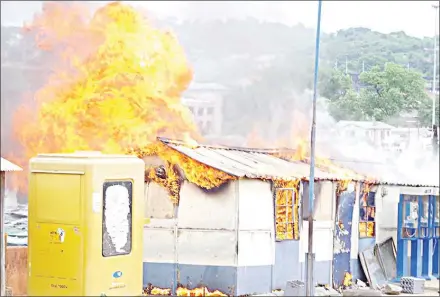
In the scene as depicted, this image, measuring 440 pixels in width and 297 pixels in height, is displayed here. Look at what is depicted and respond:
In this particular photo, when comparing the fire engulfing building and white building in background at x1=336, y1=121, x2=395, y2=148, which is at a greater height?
white building in background at x1=336, y1=121, x2=395, y2=148

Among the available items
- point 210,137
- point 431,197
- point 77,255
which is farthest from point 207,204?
point 431,197

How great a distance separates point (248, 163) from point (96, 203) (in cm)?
421

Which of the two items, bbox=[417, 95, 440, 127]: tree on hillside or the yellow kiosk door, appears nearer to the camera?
the yellow kiosk door

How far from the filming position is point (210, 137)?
15.2 meters

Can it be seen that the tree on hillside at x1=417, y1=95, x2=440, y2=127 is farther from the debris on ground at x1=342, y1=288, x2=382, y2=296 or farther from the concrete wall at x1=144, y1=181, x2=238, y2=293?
the concrete wall at x1=144, y1=181, x2=238, y2=293

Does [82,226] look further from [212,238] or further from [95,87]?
[95,87]

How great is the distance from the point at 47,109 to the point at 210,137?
2.98 metres

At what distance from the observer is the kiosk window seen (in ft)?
34.4

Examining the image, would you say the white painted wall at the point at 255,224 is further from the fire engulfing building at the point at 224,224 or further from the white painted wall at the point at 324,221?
the white painted wall at the point at 324,221

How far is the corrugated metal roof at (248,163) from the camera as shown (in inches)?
518

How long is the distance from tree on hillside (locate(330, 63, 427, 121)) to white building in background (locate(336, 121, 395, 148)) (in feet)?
0.42

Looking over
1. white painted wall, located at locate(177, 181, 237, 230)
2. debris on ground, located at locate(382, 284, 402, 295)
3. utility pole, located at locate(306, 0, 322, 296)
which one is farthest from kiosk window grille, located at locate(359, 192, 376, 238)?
white painted wall, located at locate(177, 181, 237, 230)

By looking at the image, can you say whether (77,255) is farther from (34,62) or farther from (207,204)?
(34,62)

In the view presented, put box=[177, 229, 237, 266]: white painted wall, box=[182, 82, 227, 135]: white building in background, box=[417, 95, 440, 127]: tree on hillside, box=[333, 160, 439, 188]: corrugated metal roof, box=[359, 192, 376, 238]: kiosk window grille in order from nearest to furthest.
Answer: box=[177, 229, 237, 266]: white painted wall → box=[182, 82, 227, 135]: white building in background → box=[359, 192, 376, 238]: kiosk window grille → box=[333, 160, 439, 188]: corrugated metal roof → box=[417, 95, 440, 127]: tree on hillside
